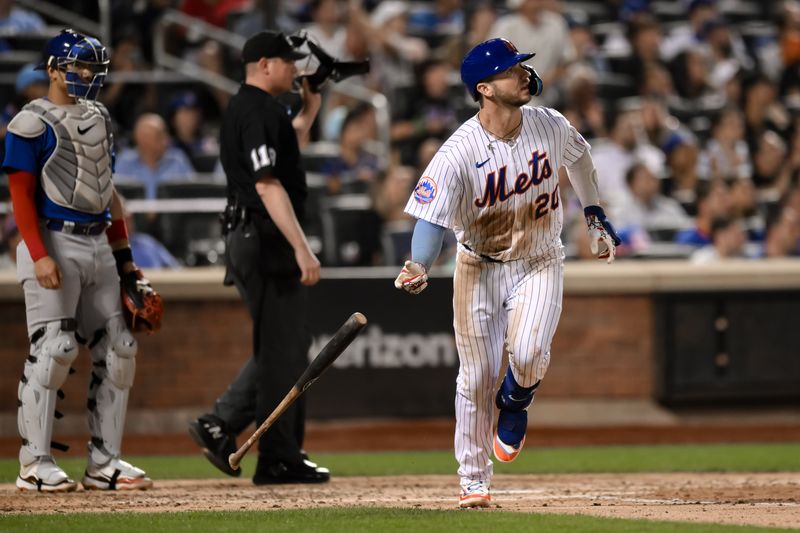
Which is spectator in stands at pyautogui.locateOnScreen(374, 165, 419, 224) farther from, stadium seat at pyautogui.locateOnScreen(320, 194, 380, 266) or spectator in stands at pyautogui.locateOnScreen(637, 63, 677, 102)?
spectator in stands at pyautogui.locateOnScreen(637, 63, 677, 102)

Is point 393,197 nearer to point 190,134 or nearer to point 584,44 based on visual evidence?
point 190,134

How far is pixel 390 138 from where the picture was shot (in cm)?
1333

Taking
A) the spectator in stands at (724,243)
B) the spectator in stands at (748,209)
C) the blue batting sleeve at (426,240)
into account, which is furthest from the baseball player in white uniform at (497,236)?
the spectator in stands at (748,209)

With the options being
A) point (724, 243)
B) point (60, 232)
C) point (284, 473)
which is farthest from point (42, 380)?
point (724, 243)

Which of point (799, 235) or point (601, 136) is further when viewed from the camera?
point (601, 136)

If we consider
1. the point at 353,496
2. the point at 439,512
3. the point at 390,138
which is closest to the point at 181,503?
the point at 353,496

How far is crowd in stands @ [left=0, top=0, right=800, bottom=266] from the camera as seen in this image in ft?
38.4

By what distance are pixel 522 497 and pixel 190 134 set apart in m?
6.75

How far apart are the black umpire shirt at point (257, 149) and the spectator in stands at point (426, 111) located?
613cm

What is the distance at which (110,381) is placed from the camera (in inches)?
266

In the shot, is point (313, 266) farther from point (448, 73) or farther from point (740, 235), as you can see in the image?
point (448, 73)

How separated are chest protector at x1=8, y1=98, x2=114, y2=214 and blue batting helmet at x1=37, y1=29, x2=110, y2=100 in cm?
11

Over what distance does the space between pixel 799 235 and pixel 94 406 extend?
800cm

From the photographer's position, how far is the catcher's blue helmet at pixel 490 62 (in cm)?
577
